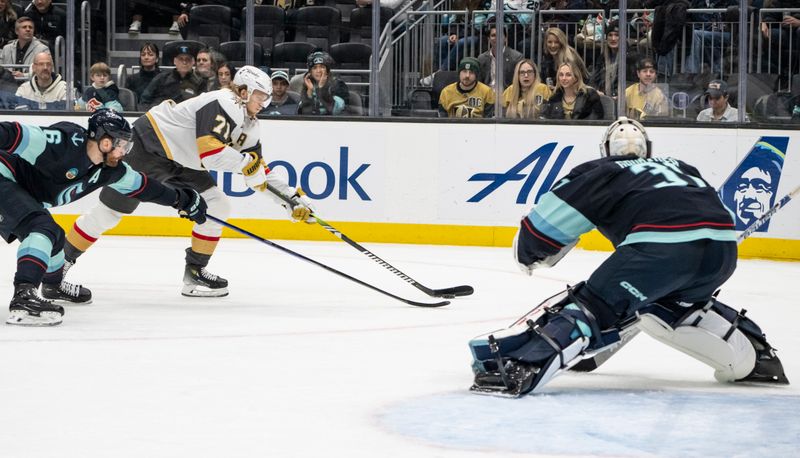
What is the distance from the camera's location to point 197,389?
354cm

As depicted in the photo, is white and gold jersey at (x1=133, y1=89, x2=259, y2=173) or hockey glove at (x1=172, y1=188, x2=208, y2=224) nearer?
hockey glove at (x1=172, y1=188, x2=208, y2=224)

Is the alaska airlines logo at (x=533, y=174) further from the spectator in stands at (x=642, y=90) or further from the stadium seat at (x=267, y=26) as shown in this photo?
the stadium seat at (x=267, y=26)

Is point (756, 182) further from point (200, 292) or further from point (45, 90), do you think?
point (45, 90)

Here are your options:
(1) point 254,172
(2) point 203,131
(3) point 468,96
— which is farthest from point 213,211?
(3) point 468,96

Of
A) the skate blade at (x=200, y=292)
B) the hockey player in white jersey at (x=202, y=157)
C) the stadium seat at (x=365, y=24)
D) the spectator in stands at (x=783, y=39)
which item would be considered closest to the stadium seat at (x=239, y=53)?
the stadium seat at (x=365, y=24)

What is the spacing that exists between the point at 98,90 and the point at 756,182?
185 inches

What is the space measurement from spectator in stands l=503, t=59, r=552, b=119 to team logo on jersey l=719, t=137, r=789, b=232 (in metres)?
1.37

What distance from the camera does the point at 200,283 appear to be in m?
5.89

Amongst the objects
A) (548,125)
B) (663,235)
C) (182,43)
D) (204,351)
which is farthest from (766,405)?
(182,43)

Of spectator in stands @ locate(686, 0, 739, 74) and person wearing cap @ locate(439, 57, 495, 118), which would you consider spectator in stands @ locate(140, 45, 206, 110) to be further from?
spectator in stands @ locate(686, 0, 739, 74)

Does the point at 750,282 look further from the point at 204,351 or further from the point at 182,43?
the point at 182,43

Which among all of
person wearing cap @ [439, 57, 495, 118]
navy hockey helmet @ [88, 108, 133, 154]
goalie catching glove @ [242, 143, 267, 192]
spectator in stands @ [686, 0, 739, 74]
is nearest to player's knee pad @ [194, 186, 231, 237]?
goalie catching glove @ [242, 143, 267, 192]

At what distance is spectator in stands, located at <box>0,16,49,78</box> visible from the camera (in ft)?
29.6

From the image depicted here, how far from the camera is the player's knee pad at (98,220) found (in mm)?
5672
